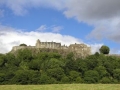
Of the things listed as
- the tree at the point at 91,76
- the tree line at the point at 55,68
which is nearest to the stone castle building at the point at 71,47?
the tree line at the point at 55,68

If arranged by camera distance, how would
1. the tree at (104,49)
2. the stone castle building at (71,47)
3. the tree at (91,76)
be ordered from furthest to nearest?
1. the tree at (104,49)
2. the stone castle building at (71,47)
3. the tree at (91,76)

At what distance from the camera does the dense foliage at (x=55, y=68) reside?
257ft

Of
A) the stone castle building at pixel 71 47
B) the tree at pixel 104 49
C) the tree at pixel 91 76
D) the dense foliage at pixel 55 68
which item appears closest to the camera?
the dense foliage at pixel 55 68

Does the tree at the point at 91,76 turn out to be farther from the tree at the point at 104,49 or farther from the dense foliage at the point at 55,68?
the tree at the point at 104,49

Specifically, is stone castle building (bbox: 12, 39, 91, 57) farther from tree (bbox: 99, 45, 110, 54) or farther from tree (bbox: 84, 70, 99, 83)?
tree (bbox: 84, 70, 99, 83)

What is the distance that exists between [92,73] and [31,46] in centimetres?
2677

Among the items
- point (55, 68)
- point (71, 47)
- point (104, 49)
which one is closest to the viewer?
point (55, 68)

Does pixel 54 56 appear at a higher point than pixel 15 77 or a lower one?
higher

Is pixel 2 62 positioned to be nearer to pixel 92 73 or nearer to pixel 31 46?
pixel 31 46

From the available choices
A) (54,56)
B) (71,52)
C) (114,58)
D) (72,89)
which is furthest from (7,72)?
(72,89)

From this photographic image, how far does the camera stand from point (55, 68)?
8400cm

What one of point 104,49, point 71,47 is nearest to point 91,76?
point 71,47

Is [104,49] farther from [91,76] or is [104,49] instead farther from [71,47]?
[91,76]

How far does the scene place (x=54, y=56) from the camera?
92.8 meters
